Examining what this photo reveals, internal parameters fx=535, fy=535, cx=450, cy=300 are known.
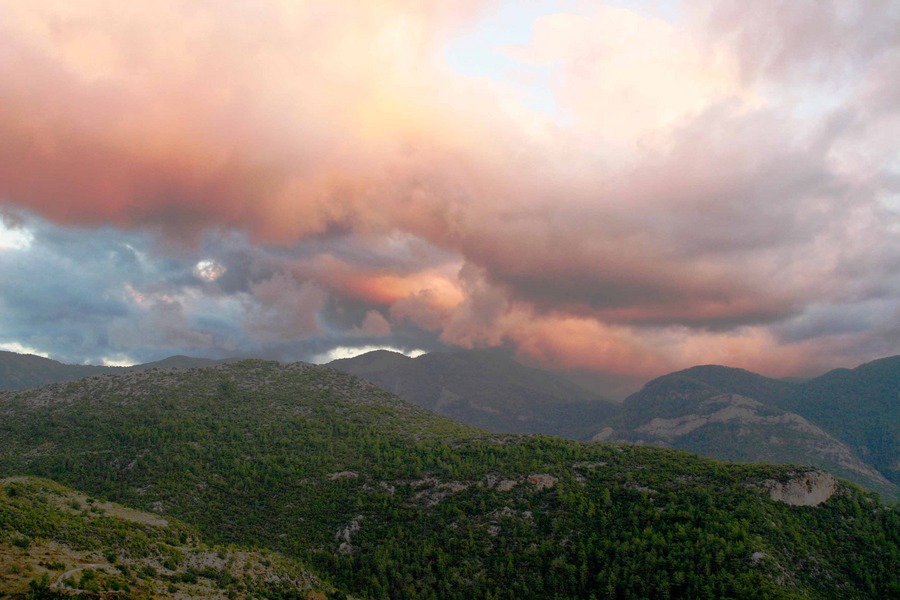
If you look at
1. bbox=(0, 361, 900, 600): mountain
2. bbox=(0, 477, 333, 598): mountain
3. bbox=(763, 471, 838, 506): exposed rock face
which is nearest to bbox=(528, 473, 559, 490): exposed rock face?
bbox=(0, 361, 900, 600): mountain

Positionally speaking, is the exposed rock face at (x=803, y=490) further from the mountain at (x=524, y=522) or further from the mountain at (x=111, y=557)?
the mountain at (x=111, y=557)

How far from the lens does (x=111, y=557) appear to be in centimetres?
10444

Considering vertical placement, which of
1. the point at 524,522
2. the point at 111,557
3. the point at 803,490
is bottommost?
the point at 524,522

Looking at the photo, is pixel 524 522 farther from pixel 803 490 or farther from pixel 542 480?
pixel 803 490

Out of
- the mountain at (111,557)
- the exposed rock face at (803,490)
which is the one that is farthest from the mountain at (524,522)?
the mountain at (111,557)

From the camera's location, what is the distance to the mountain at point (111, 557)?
281ft

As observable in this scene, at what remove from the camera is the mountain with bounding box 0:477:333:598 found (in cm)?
8569

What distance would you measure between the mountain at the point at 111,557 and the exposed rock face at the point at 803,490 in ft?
414

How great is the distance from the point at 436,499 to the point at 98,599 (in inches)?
4201

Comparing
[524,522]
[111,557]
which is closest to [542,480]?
[524,522]

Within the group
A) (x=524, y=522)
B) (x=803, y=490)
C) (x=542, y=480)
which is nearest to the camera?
(x=803, y=490)

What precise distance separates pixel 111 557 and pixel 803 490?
17400 cm

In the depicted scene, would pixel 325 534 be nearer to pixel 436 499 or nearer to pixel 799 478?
pixel 436 499

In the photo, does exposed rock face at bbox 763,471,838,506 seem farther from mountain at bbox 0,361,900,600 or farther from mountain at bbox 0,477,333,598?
mountain at bbox 0,477,333,598
